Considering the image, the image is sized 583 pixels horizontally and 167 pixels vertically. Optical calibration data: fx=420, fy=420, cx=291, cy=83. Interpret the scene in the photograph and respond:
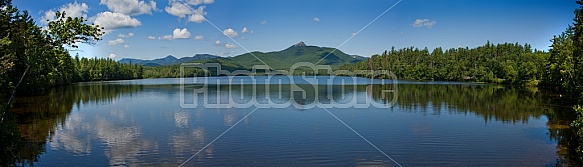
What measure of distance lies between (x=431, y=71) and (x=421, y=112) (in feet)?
296

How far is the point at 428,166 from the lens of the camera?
15062 millimetres

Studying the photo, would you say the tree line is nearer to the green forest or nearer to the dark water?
the green forest

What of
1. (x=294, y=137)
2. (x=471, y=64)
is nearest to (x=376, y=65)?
(x=471, y=64)

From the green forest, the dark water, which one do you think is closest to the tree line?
the green forest

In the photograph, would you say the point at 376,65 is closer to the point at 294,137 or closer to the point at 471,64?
the point at 471,64

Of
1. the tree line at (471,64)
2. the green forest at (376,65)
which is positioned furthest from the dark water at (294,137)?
the tree line at (471,64)

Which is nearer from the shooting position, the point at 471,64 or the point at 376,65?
the point at 471,64

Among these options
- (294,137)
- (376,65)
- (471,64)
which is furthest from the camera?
(376,65)

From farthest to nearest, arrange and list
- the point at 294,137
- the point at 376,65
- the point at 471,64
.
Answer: the point at 376,65, the point at 471,64, the point at 294,137

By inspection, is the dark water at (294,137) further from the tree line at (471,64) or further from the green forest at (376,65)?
the tree line at (471,64)

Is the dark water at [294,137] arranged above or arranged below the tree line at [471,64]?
below

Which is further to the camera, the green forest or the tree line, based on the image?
the tree line

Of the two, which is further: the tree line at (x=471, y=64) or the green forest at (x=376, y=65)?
the tree line at (x=471, y=64)

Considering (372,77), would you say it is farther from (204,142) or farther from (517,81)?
(204,142)
